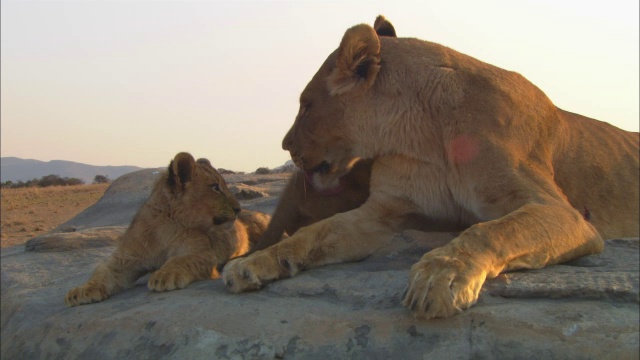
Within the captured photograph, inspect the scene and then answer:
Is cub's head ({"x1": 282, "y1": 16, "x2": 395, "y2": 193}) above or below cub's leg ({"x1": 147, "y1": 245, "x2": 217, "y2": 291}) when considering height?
above

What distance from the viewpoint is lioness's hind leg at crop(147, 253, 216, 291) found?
12.3 feet

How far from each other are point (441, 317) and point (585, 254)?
41.6 inches

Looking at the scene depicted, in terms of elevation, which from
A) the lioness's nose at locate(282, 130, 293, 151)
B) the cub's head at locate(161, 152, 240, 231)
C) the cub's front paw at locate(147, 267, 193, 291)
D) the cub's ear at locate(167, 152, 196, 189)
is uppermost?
the lioness's nose at locate(282, 130, 293, 151)

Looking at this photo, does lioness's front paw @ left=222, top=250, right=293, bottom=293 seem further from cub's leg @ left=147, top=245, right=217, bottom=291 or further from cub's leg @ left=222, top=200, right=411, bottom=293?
cub's leg @ left=147, top=245, right=217, bottom=291

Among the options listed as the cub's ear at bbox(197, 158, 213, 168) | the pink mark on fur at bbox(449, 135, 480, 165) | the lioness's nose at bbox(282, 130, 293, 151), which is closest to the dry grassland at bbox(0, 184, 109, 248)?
the cub's ear at bbox(197, 158, 213, 168)

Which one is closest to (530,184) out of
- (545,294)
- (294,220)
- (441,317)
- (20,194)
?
(545,294)

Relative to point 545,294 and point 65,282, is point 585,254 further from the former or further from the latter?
point 65,282

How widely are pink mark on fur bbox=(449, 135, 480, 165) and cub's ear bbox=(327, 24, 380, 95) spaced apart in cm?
66

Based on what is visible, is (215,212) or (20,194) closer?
(215,212)

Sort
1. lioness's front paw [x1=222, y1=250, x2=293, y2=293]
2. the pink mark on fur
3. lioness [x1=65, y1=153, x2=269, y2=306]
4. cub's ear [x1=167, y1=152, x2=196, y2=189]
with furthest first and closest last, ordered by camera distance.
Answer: cub's ear [x1=167, y1=152, x2=196, y2=189], lioness [x1=65, y1=153, x2=269, y2=306], the pink mark on fur, lioness's front paw [x1=222, y1=250, x2=293, y2=293]

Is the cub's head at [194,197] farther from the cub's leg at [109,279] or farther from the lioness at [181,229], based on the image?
the cub's leg at [109,279]

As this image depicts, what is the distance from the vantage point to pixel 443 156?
Answer: 365 cm

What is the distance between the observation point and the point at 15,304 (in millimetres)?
4301

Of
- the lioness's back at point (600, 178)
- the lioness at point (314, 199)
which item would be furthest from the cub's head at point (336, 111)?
the lioness's back at point (600, 178)
